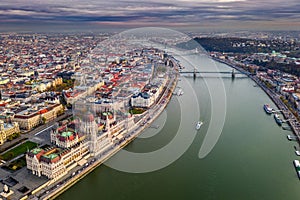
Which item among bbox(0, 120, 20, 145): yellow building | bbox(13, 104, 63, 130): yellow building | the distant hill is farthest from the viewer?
the distant hill

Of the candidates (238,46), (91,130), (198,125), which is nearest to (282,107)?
(198,125)

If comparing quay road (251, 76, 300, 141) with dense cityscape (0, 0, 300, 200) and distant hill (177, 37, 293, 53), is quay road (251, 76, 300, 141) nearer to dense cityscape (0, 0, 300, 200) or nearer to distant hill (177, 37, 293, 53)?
dense cityscape (0, 0, 300, 200)

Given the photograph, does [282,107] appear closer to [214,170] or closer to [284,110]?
[284,110]

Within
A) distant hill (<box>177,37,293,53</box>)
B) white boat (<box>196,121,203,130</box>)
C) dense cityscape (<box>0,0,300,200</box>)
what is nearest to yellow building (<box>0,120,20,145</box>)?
dense cityscape (<box>0,0,300,200</box>)

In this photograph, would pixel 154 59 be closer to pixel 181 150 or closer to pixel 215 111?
pixel 215 111

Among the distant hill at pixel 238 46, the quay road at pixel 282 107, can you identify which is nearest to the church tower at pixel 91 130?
the quay road at pixel 282 107

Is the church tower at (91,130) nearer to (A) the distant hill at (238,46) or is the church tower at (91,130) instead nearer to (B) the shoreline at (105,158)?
(B) the shoreline at (105,158)

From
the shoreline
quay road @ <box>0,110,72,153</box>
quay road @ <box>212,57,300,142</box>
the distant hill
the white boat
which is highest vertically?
the distant hill

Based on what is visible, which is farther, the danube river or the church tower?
the church tower
